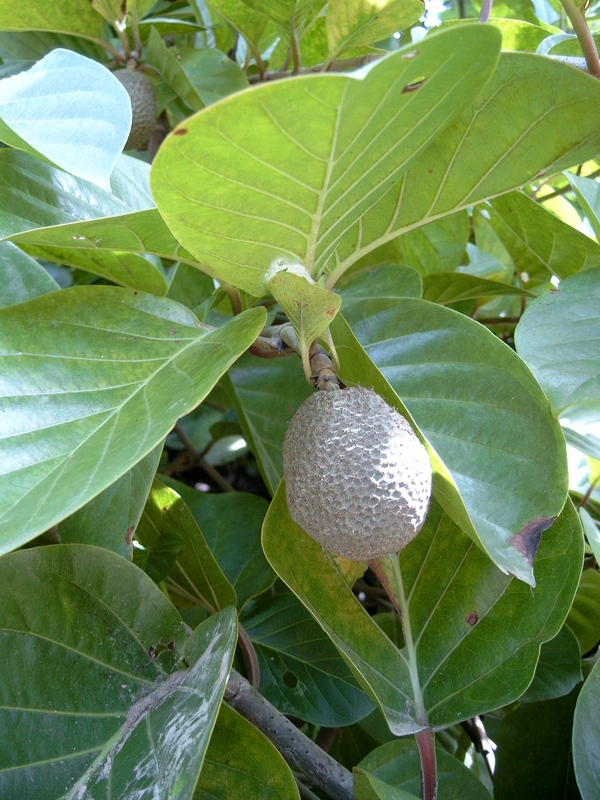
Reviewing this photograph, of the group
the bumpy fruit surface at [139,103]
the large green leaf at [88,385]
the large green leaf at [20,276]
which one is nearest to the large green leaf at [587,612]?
the large green leaf at [88,385]

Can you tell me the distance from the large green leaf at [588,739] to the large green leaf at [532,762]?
0.13 meters

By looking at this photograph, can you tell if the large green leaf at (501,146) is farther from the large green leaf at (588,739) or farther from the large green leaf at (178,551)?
the large green leaf at (588,739)

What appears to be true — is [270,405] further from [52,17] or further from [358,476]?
[52,17]

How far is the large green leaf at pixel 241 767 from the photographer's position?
0.58 metres

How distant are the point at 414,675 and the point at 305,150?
20.7 inches

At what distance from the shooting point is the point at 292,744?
65 cm

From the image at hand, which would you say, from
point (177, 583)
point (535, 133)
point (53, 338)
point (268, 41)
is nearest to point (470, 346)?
point (535, 133)

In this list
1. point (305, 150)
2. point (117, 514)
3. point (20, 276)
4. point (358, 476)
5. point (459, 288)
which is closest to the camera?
point (305, 150)

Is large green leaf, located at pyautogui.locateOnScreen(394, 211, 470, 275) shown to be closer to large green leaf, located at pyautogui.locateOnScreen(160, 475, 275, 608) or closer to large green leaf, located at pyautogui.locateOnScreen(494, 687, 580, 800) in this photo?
large green leaf, located at pyautogui.locateOnScreen(160, 475, 275, 608)

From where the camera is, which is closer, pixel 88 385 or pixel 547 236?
pixel 88 385

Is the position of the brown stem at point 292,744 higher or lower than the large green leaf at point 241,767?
lower

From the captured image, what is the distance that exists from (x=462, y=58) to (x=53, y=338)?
38 cm

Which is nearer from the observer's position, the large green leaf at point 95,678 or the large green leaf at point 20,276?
the large green leaf at point 95,678

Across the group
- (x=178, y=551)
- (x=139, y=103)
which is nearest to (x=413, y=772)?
(x=178, y=551)
